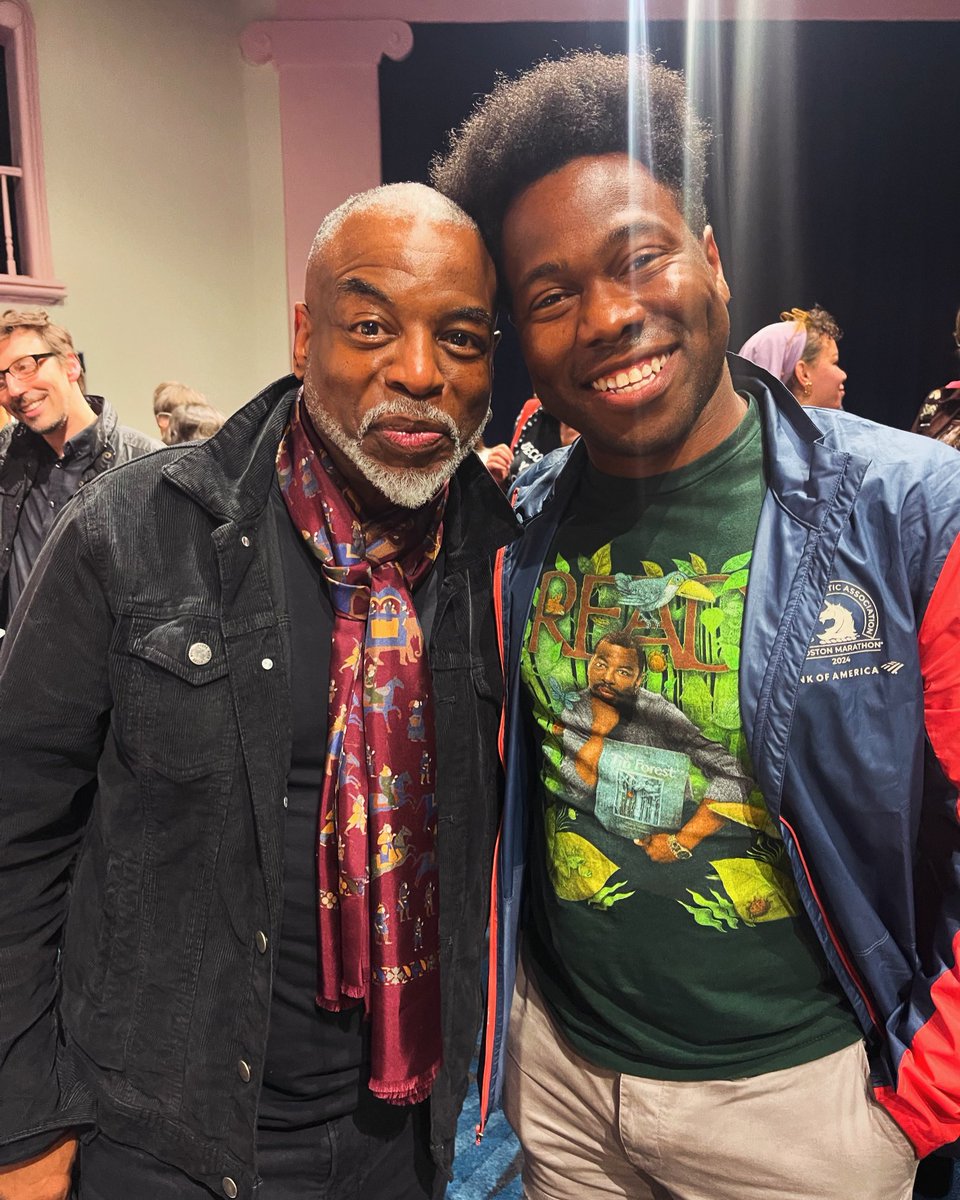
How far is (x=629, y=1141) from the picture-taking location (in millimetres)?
1268

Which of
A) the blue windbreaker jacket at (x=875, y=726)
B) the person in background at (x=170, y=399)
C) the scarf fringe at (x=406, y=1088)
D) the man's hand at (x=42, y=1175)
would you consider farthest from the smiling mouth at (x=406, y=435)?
the person in background at (x=170, y=399)

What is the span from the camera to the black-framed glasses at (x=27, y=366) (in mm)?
3361

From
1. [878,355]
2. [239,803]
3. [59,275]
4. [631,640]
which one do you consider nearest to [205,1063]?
[239,803]

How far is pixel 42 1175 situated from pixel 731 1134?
0.92m

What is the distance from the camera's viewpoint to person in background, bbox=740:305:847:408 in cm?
302

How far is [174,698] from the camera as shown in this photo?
3.74 feet

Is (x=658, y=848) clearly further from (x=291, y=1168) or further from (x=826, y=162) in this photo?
(x=826, y=162)

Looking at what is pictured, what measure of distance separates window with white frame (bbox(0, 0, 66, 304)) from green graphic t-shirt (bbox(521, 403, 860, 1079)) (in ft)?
17.7

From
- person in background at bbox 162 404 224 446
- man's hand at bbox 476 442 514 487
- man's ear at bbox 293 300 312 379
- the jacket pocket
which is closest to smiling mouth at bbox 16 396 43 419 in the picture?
person in background at bbox 162 404 224 446

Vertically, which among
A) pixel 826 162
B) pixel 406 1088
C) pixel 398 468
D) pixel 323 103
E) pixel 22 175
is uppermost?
pixel 323 103

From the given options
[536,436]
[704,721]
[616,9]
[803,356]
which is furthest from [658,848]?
[616,9]

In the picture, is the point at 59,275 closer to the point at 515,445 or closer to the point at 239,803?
the point at 515,445

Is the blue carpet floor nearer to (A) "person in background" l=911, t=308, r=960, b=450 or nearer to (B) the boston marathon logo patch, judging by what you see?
(B) the boston marathon logo patch

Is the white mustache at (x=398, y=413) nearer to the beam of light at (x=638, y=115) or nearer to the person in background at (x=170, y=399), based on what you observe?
the beam of light at (x=638, y=115)
